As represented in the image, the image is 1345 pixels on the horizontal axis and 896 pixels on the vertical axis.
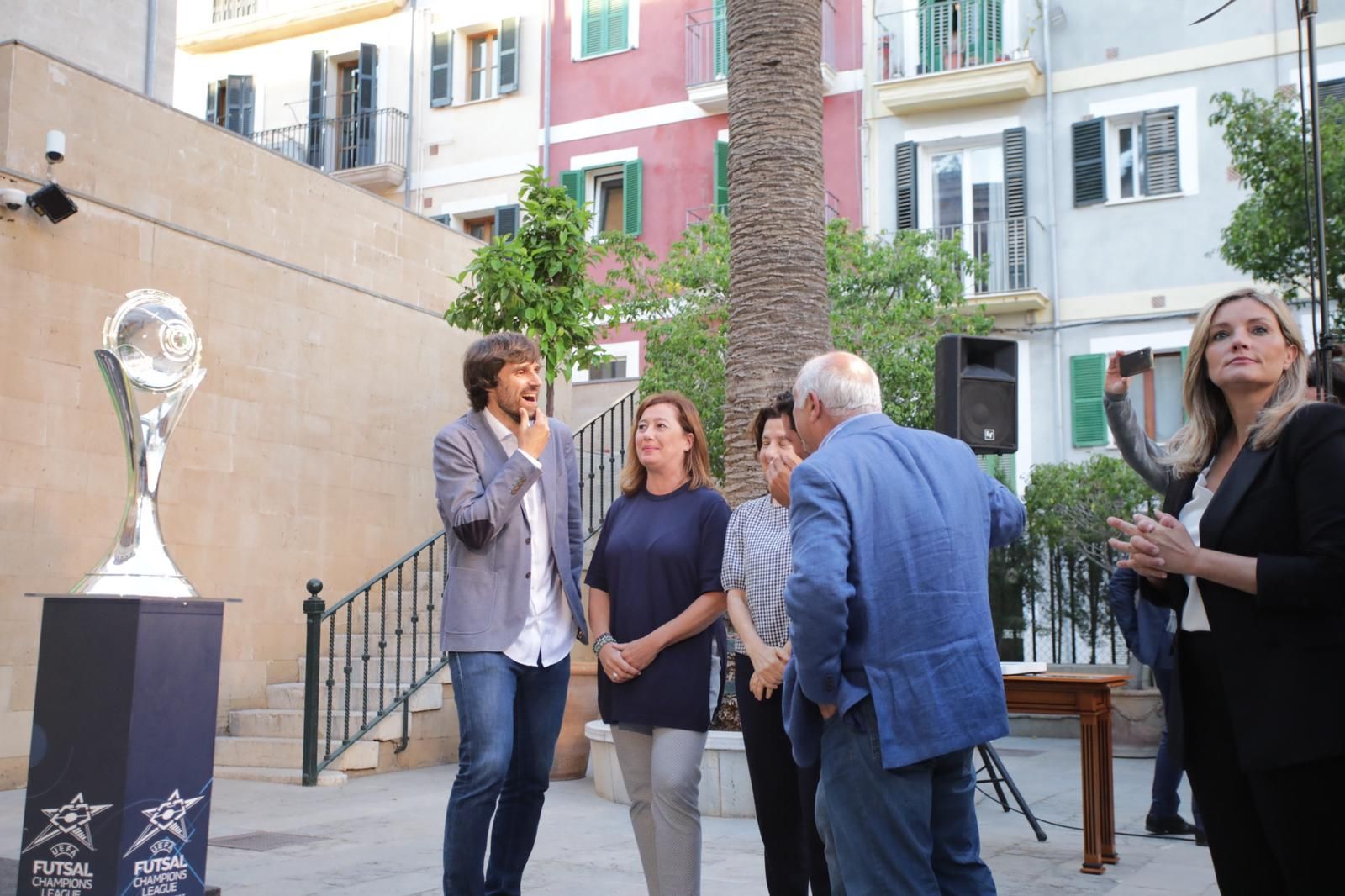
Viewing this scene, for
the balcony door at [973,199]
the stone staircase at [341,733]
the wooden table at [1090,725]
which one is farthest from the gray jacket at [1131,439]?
the balcony door at [973,199]

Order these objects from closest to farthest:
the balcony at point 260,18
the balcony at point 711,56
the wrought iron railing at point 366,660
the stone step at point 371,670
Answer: the wrought iron railing at point 366,660 < the stone step at point 371,670 < the balcony at point 711,56 < the balcony at point 260,18

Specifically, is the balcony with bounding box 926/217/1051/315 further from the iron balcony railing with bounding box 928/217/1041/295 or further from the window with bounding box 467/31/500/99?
the window with bounding box 467/31/500/99

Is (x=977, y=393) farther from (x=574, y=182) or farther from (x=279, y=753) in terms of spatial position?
(x=574, y=182)

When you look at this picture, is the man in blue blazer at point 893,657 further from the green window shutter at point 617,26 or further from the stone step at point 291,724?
the green window shutter at point 617,26

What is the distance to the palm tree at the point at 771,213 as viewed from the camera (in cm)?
815

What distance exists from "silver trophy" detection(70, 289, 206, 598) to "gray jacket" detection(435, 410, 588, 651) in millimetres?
832

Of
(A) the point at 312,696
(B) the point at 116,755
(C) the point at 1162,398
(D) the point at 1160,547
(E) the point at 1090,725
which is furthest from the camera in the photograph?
(C) the point at 1162,398

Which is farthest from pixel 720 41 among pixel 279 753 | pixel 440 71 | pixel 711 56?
pixel 279 753

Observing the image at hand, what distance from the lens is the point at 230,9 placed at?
25484 mm

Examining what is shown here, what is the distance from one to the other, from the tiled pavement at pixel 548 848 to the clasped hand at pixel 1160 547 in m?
2.72

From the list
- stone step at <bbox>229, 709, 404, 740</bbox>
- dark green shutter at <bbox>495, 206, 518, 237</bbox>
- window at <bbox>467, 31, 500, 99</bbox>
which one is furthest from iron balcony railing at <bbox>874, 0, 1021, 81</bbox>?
stone step at <bbox>229, 709, 404, 740</bbox>

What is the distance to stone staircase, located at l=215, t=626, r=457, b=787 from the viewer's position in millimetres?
9172

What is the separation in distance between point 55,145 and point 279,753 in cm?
464

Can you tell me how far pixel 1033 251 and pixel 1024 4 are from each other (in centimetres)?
378
